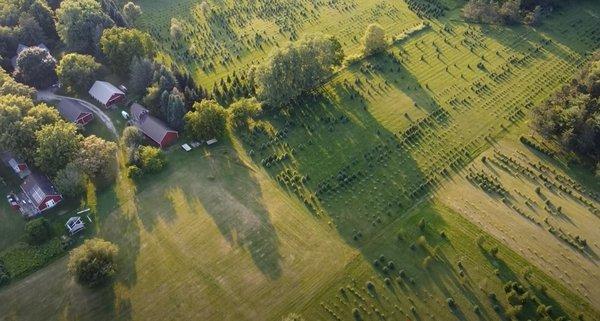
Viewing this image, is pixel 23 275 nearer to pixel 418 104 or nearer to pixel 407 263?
pixel 407 263

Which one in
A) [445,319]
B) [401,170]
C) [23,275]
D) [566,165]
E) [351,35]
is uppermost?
[23,275]

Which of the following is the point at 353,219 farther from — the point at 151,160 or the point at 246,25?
the point at 246,25

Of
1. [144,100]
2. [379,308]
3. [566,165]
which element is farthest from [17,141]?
[566,165]

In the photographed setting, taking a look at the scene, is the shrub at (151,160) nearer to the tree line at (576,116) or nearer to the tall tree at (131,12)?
the tall tree at (131,12)

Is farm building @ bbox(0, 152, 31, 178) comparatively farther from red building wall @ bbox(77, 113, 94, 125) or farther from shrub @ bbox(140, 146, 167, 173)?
shrub @ bbox(140, 146, 167, 173)

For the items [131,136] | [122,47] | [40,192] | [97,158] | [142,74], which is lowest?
[131,136]

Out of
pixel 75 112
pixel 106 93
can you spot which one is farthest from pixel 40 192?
pixel 106 93

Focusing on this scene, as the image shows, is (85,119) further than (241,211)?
Yes
